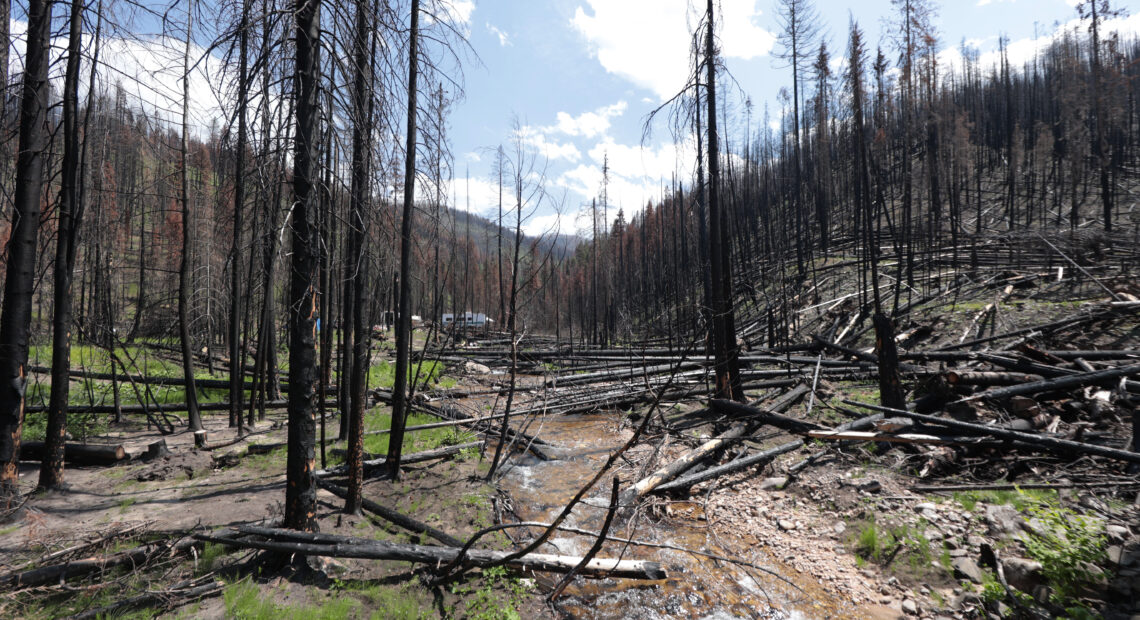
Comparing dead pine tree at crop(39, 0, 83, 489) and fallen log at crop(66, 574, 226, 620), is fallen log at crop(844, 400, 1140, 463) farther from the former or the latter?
dead pine tree at crop(39, 0, 83, 489)

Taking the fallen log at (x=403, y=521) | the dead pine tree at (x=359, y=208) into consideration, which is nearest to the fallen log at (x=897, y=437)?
the fallen log at (x=403, y=521)

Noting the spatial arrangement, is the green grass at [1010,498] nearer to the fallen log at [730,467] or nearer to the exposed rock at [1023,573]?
the exposed rock at [1023,573]

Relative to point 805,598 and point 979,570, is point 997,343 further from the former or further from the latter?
point 805,598

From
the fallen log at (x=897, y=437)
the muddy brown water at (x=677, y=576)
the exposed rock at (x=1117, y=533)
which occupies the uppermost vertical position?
the fallen log at (x=897, y=437)

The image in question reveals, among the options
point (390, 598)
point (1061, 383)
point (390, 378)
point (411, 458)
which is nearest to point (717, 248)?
point (1061, 383)

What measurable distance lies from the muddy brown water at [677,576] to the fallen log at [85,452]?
625cm

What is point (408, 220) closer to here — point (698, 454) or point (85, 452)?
point (698, 454)

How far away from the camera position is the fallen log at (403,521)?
512 centimetres

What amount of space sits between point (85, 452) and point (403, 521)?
19.1ft

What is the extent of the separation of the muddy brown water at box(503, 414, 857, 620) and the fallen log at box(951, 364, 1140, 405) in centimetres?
430

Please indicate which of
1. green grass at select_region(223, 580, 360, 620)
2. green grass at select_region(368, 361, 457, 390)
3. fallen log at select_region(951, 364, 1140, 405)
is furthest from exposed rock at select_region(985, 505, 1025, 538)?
green grass at select_region(368, 361, 457, 390)

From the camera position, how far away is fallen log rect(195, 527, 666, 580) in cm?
406

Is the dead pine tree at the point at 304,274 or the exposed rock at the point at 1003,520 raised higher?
the dead pine tree at the point at 304,274

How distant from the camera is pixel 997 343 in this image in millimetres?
10281
